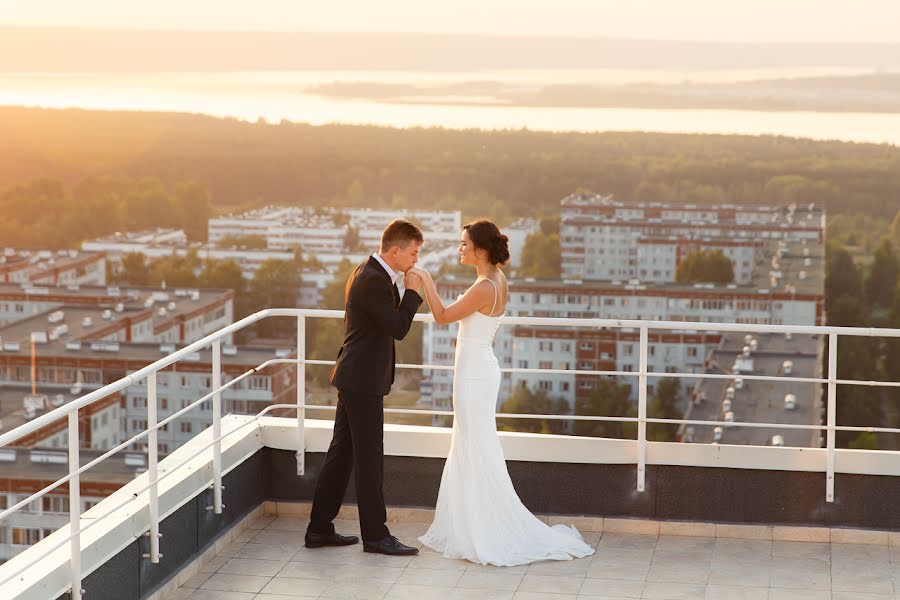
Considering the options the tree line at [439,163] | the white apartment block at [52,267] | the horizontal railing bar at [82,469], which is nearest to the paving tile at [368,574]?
the horizontal railing bar at [82,469]

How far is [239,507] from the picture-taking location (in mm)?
4219

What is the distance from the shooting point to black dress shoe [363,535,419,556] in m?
3.97

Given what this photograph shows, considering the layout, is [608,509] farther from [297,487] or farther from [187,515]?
[187,515]

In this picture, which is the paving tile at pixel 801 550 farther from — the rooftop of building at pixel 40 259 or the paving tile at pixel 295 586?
the rooftop of building at pixel 40 259

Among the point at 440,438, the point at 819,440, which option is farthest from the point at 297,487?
the point at 819,440

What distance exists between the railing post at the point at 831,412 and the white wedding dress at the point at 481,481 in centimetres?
82

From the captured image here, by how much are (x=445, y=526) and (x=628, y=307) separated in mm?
48479

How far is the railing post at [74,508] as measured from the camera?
287 cm

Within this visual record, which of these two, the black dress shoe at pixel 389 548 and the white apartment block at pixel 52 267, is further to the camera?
the white apartment block at pixel 52 267

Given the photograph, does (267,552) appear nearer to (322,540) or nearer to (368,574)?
(322,540)

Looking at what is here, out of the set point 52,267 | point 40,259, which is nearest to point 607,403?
point 52,267

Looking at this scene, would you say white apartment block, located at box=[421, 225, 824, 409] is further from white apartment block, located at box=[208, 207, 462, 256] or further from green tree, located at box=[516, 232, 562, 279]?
white apartment block, located at box=[208, 207, 462, 256]

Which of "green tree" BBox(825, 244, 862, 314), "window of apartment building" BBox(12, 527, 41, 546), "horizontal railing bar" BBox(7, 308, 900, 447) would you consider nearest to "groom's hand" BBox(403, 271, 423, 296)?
"horizontal railing bar" BBox(7, 308, 900, 447)

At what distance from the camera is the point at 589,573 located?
12.6 feet
